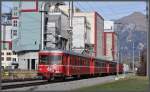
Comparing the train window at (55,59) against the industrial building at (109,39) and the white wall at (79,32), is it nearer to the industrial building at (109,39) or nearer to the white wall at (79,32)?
the white wall at (79,32)

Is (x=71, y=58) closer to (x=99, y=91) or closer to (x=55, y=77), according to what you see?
(x=55, y=77)

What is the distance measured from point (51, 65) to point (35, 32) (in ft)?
213

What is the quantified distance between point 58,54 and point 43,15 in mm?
65967

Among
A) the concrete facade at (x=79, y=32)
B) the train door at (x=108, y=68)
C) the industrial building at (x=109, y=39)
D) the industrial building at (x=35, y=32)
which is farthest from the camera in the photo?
the industrial building at (x=109, y=39)

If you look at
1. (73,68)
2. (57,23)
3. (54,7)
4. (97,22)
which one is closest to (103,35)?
(97,22)

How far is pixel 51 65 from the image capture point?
4544cm

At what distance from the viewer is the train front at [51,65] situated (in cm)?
4519

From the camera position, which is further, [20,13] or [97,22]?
[97,22]

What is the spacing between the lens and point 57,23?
110875mm

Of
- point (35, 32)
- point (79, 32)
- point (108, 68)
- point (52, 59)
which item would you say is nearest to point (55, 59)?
point (52, 59)

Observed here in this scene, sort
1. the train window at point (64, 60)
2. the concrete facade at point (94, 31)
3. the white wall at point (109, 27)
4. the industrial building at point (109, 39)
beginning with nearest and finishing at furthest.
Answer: the train window at point (64, 60) → the concrete facade at point (94, 31) → the industrial building at point (109, 39) → the white wall at point (109, 27)

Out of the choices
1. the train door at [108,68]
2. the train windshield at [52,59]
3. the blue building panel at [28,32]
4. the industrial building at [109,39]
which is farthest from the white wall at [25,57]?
the train windshield at [52,59]

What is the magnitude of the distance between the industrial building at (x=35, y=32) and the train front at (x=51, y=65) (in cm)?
5896

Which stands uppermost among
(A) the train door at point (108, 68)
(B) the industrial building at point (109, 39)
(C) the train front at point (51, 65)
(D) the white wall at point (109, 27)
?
(D) the white wall at point (109, 27)
